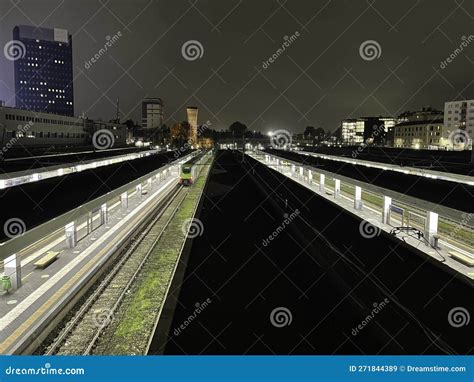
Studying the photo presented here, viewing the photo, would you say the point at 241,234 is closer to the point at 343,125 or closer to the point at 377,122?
the point at 377,122

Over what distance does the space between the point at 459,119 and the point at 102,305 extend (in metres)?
96.8

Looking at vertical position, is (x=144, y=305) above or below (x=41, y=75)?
below

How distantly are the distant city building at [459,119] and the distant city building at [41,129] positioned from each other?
248ft

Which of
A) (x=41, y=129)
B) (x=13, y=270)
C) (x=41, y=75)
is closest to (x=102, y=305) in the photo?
(x=13, y=270)

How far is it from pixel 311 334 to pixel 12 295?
850cm

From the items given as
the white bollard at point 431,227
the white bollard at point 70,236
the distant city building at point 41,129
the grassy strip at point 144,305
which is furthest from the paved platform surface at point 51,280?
the distant city building at point 41,129

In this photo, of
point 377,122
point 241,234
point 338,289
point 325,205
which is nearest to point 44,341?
point 338,289

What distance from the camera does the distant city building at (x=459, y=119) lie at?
86.5 metres

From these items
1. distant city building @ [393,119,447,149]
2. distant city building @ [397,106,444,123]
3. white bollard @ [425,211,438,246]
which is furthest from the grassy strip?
distant city building @ [397,106,444,123]

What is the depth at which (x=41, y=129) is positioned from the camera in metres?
49.5

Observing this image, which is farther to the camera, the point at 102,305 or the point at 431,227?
the point at 431,227

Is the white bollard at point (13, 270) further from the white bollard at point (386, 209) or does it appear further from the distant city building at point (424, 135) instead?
the distant city building at point (424, 135)

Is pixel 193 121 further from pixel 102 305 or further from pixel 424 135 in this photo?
pixel 102 305

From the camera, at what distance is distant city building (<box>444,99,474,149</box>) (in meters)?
86.5
